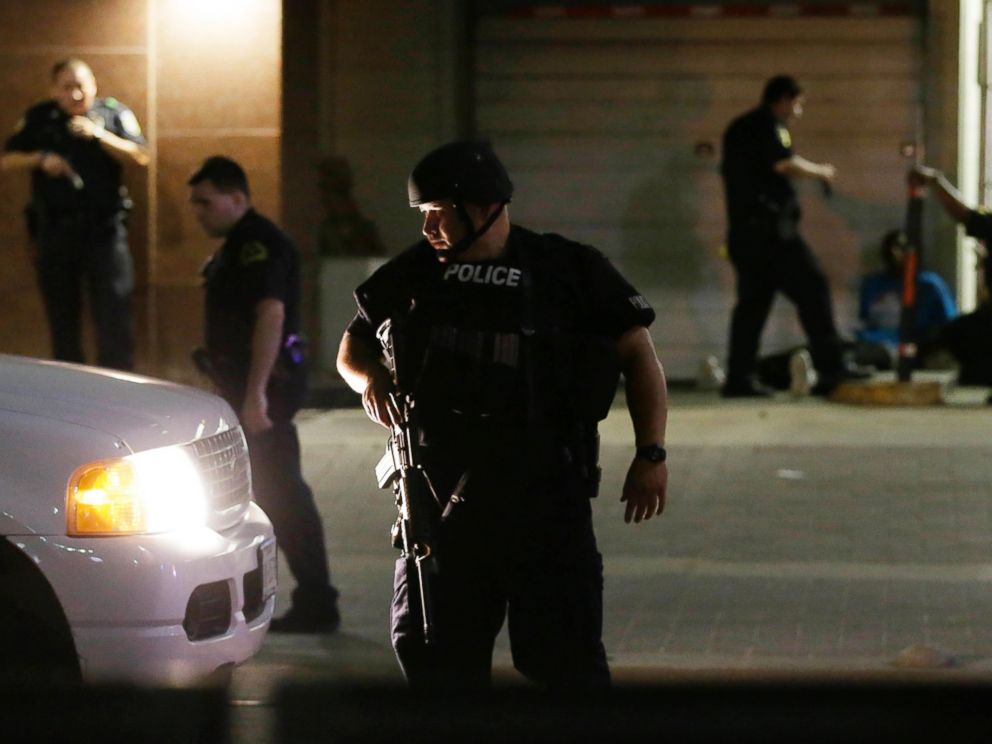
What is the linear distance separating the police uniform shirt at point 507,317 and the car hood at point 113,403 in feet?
3.32

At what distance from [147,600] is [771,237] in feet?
23.7

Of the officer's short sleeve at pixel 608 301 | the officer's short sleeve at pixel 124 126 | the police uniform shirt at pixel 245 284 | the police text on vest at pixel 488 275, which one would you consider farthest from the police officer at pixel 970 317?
the police text on vest at pixel 488 275

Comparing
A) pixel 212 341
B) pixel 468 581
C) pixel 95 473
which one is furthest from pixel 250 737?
pixel 212 341

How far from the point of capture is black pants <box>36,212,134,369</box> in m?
10.8

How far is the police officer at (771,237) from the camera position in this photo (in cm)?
1143

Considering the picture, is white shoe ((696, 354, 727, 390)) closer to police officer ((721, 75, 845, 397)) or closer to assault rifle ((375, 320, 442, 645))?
police officer ((721, 75, 845, 397))

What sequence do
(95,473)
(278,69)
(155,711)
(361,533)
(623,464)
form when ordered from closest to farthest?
(155,711) → (95,473) → (361,533) → (623,464) → (278,69)

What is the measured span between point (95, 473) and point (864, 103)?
347 inches

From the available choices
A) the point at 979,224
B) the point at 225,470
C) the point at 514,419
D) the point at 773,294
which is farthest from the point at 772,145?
the point at 514,419

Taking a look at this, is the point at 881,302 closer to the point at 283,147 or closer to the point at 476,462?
the point at 283,147

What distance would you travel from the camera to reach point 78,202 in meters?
10.8

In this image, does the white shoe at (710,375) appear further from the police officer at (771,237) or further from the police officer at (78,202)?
the police officer at (78,202)

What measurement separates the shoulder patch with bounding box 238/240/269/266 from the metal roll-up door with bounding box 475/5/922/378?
20.6ft

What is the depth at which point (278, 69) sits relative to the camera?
1145 centimetres
